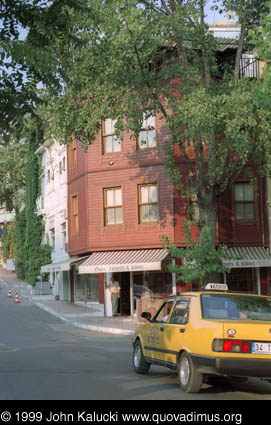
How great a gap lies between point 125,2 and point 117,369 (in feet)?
34.9

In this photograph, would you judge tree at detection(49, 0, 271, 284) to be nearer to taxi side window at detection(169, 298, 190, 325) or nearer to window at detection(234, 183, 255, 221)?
window at detection(234, 183, 255, 221)

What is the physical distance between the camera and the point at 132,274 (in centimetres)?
2911

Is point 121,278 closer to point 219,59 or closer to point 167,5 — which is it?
point 219,59

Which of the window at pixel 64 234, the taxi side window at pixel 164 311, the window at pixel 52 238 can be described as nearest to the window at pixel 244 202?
the window at pixel 64 234

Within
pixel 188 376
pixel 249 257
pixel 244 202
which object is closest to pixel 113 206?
pixel 244 202

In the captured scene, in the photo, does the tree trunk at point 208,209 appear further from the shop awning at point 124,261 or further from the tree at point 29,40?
the tree at point 29,40

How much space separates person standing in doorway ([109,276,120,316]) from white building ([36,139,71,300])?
488cm

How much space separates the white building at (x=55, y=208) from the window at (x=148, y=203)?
22.4 feet

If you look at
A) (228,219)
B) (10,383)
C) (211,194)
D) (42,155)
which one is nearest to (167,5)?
(211,194)

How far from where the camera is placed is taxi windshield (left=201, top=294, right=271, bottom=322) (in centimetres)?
989

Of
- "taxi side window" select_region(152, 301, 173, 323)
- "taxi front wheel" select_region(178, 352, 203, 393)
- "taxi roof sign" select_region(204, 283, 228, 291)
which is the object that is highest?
"taxi roof sign" select_region(204, 283, 228, 291)

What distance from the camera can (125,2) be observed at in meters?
18.2

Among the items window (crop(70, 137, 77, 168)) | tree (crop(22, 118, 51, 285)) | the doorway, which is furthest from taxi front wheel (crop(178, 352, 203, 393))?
tree (crop(22, 118, 51, 285))

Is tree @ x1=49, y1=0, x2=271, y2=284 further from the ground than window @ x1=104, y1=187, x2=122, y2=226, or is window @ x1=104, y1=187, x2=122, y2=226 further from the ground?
tree @ x1=49, y1=0, x2=271, y2=284
